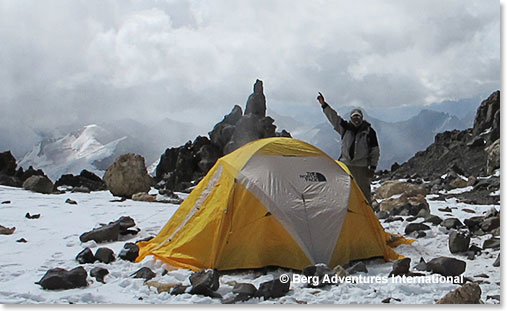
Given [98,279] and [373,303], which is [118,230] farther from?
[373,303]

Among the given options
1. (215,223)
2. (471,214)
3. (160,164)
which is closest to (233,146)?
(160,164)

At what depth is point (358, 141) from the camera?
335 inches

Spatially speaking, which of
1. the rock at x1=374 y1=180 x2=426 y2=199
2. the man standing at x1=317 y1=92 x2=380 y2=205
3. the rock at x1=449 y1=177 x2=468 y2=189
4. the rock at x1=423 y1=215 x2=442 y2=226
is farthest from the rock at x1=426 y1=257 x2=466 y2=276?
the rock at x1=449 y1=177 x2=468 y2=189

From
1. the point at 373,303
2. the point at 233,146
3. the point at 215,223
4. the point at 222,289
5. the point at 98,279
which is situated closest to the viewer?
the point at 373,303

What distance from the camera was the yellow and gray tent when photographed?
652 centimetres

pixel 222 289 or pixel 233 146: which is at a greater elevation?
pixel 233 146

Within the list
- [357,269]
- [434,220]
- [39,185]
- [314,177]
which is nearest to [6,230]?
[314,177]

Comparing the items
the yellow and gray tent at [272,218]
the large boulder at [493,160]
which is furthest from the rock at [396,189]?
the large boulder at [493,160]

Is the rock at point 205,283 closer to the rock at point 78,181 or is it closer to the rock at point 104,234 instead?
the rock at point 104,234

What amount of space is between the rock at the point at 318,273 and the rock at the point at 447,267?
4.53ft

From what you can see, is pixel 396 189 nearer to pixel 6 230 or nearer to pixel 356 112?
pixel 356 112

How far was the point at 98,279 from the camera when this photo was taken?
6.04 m

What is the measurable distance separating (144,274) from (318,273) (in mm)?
2373

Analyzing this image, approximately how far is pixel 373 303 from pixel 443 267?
4.67 feet
